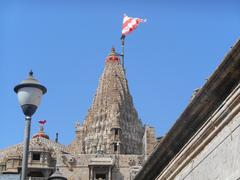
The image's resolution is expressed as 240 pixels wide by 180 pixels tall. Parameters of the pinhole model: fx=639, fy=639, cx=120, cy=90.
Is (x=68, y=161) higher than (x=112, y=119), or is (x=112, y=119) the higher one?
(x=112, y=119)

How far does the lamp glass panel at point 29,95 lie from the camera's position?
13.1m

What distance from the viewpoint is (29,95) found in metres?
13.1

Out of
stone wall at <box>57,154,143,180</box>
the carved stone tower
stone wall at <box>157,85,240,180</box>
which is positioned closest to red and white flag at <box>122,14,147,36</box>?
the carved stone tower

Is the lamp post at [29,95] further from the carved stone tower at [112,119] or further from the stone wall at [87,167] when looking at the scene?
the carved stone tower at [112,119]

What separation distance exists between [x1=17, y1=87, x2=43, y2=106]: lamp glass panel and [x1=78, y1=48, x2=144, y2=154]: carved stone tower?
77141mm

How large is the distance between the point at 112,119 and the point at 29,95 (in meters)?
89.8

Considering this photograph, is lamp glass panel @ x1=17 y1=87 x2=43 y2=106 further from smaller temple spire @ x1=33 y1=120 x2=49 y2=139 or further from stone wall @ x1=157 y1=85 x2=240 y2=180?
smaller temple spire @ x1=33 y1=120 x2=49 y2=139

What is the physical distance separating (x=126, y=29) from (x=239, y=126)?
89.1 m

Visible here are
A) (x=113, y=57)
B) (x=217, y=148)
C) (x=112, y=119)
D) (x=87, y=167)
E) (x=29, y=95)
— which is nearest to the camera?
(x=217, y=148)

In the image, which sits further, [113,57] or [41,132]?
[113,57]

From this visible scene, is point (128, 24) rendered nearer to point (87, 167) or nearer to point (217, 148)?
point (87, 167)

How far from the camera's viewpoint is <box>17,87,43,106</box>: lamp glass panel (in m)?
13.1

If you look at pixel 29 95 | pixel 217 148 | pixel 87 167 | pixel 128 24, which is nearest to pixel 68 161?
pixel 87 167

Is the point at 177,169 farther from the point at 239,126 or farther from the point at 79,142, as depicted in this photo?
the point at 79,142
